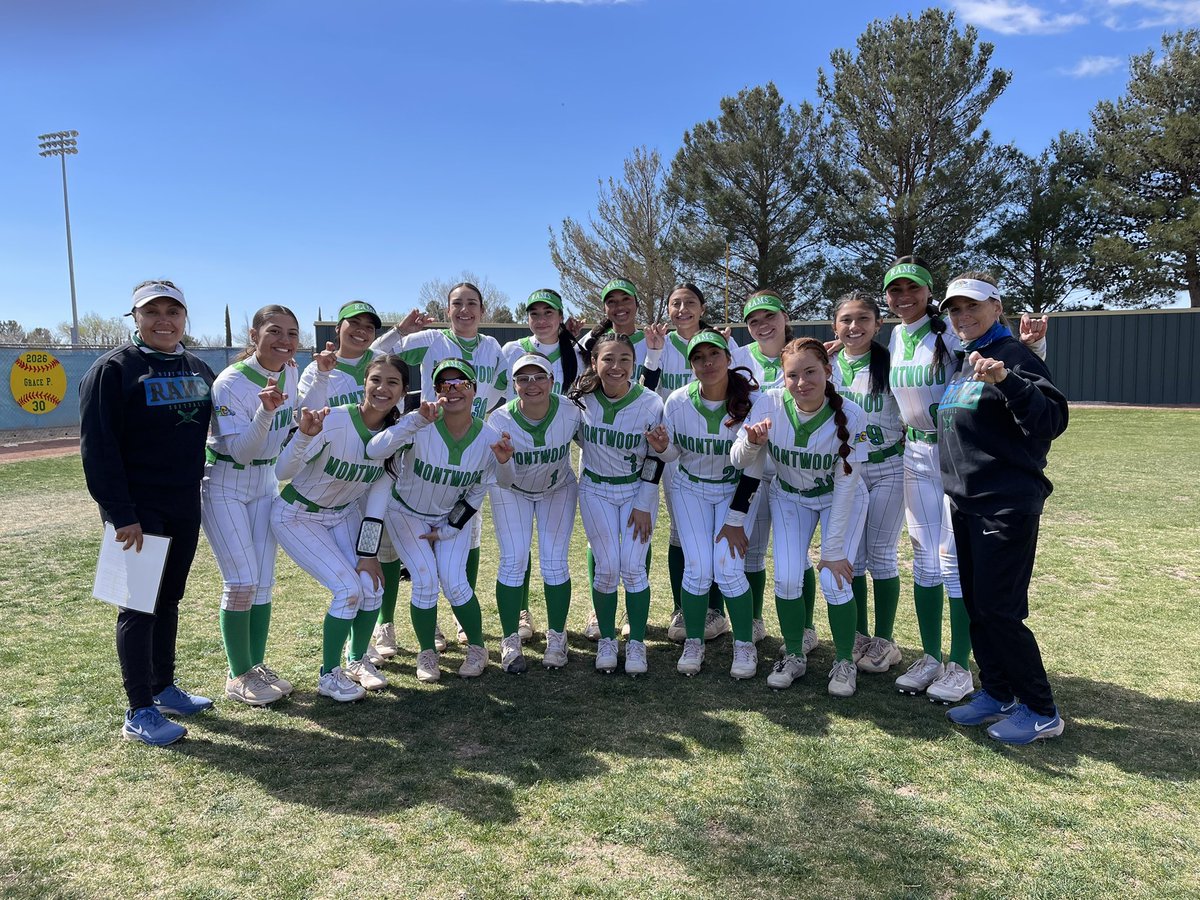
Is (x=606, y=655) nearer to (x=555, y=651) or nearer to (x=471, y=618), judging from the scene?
(x=555, y=651)

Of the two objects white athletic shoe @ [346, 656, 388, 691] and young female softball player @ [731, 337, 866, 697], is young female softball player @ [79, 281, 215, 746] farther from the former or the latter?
young female softball player @ [731, 337, 866, 697]

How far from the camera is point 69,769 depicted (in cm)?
325

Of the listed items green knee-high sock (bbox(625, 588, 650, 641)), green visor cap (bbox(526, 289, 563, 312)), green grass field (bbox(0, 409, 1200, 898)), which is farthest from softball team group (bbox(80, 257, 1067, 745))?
green visor cap (bbox(526, 289, 563, 312))

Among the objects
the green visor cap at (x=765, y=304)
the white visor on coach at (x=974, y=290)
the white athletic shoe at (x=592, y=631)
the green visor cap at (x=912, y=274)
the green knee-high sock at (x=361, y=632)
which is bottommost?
the white athletic shoe at (x=592, y=631)

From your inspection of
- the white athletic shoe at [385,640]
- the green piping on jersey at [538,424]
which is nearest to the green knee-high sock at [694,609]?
the green piping on jersey at [538,424]

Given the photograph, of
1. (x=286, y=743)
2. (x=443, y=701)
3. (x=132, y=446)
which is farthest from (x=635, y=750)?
(x=132, y=446)

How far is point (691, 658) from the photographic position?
4340 mm

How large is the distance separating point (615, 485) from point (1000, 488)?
194 centimetres

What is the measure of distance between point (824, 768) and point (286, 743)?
232cm

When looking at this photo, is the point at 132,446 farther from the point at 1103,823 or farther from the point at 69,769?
the point at 1103,823

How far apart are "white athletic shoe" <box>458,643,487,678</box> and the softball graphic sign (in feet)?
55.7

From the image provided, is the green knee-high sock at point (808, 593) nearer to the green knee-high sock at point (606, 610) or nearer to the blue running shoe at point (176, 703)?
the green knee-high sock at point (606, 610)

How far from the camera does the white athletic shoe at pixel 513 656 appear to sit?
4293 mm

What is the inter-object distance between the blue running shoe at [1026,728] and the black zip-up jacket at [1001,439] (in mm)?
915
